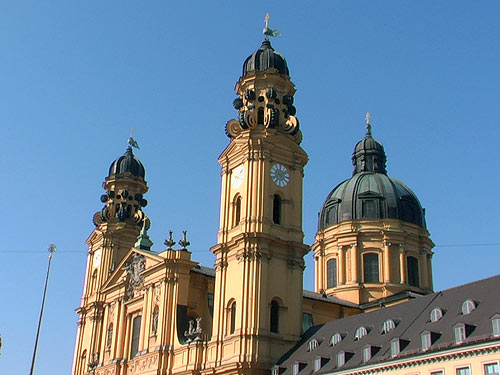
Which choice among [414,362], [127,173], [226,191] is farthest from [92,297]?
[414,362]

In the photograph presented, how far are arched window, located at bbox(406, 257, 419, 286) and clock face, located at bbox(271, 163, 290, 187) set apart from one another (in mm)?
21795

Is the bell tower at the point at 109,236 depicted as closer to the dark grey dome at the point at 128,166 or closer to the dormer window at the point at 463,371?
the dark grey dome at the point at 128,166

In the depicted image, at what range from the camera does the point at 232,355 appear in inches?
1815

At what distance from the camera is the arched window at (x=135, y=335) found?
58750 millimetres

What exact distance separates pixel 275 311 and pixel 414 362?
49.1 feet

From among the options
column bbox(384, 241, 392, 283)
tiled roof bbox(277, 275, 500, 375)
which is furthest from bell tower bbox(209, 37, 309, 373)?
column bbox(384, 241, 392, 283)

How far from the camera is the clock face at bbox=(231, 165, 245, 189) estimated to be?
51.6m

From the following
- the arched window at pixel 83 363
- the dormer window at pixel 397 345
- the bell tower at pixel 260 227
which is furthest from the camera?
the arched window at pixel 83 363

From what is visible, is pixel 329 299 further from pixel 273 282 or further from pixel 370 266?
pixel 273 282

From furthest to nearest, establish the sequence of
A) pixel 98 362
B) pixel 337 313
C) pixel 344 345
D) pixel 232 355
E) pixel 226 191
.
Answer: pixel 98 362, pixel 337 313, pixel 226 191, pixel 232 355, pixel 344 345

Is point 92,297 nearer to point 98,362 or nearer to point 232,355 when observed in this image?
point 98,362

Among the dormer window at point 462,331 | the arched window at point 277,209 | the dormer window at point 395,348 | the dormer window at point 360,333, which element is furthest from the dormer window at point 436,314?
the arched window at point 277,209

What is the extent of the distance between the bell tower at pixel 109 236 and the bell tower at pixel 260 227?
720 inches

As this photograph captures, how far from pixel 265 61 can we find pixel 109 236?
2719 centimetres
